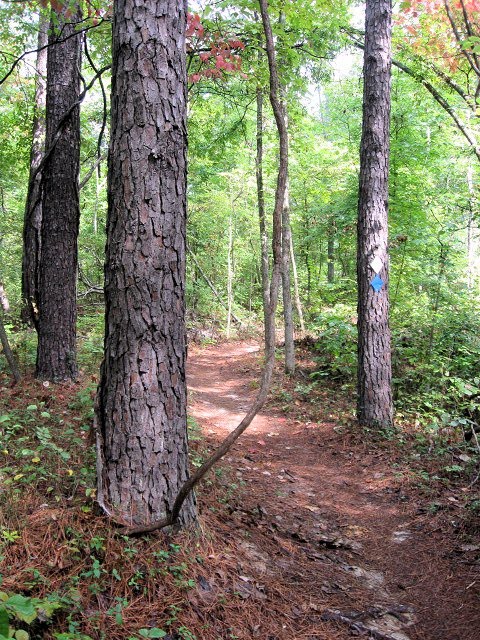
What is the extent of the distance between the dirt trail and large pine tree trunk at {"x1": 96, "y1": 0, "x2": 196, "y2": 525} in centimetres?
97

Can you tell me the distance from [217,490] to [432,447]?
117 inches

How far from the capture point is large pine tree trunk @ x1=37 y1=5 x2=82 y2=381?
5.98 metres

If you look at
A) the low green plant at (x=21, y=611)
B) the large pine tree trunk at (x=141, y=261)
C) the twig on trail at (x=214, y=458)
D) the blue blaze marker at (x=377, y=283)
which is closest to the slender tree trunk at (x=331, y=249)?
the blue blaze marker at (x=377, y=283)

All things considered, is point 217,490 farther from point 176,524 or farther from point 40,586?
point 40,586

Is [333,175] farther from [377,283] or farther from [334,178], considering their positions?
[377,283]

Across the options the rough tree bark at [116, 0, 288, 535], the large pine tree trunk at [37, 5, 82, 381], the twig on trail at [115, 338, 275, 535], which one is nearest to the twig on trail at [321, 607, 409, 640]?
the twig on trail at [115, 338, 275, 535]

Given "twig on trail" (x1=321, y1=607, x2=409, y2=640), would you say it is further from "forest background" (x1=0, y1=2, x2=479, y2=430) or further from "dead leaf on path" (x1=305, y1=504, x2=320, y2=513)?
"forest background" (x1=0, y1=2, x2=479, y2=430)

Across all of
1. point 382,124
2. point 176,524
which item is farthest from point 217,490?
point 382,124

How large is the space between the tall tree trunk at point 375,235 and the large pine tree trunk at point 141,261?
4.26 metres

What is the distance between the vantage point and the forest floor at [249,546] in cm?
226

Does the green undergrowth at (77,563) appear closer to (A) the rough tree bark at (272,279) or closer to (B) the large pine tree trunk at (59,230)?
(A) the rough tree bark at (272,279)

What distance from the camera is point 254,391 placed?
989 cm

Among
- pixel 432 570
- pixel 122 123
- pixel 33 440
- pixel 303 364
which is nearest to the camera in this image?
pixel 122 123

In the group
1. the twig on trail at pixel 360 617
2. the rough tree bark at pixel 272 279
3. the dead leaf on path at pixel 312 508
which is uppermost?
the rough tree bark at pixel 272 279
